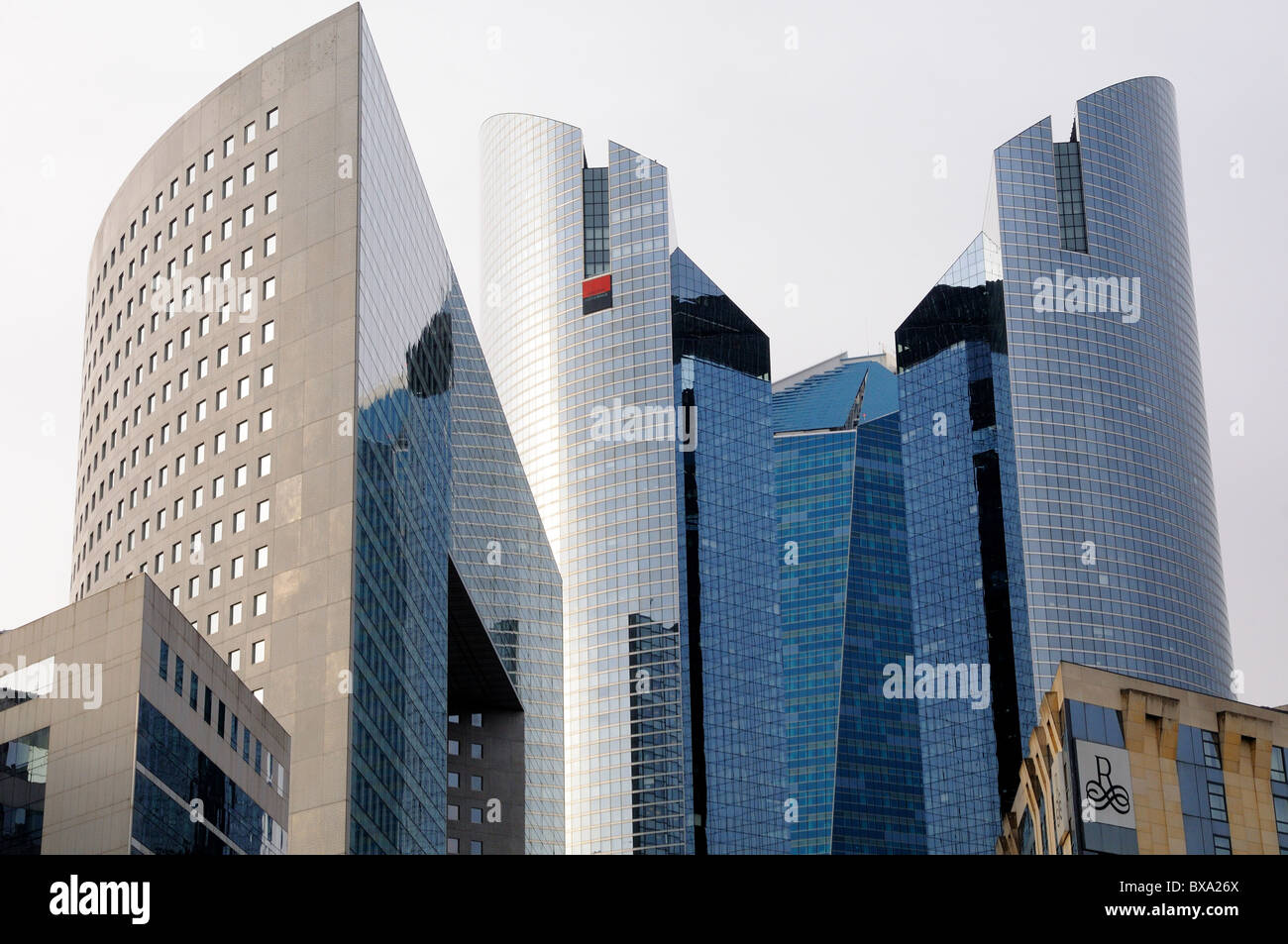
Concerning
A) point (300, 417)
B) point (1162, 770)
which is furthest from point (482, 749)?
point (1162, 770)

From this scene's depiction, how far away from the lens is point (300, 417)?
10625cm

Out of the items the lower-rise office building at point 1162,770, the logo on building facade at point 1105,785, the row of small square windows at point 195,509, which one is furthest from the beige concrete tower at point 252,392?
the logo on building facade at point 1105,785

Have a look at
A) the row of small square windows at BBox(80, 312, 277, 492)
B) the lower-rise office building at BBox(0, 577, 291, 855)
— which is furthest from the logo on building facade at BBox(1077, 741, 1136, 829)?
the row of small square windows at BBox(80, 312, 277, 492)

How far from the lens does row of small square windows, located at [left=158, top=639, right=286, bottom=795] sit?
7306cm

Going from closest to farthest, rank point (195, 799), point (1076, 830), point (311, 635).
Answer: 1. point (195, 799)
2. point (1076, 830)
3. point (311, 635)

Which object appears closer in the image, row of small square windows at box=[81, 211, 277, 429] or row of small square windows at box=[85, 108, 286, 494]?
row of small square windows at box=[81, 211, 277, 429]

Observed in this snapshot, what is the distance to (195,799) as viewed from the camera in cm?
7375

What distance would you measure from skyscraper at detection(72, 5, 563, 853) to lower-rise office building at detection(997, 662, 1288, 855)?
1490 inches

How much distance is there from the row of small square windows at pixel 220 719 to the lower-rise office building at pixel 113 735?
114mm

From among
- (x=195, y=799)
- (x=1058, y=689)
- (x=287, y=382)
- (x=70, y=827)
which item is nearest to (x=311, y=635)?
(x=287, y=382)

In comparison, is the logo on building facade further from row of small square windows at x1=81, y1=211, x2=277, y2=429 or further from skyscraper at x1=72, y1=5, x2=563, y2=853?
row of small square windows at x1=81, y1=211, x2=277, y2=429

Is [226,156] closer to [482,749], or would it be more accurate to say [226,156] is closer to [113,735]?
[113,735]
